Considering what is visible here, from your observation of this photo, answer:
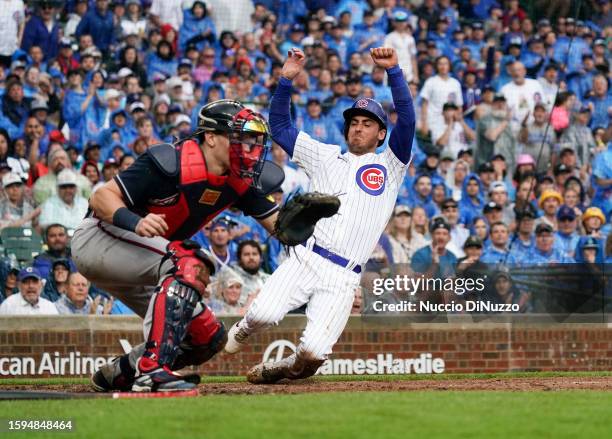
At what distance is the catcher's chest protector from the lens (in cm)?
647

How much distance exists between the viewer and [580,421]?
5.23 m

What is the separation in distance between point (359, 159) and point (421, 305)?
10.3 feet

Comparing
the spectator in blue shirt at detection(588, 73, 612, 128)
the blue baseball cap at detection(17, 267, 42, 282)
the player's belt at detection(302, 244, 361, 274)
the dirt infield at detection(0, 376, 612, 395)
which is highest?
the spectator in blue shirt at detection(588, 73, 612, 128)

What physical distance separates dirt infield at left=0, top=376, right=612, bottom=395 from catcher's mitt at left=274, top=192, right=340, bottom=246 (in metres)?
0.97

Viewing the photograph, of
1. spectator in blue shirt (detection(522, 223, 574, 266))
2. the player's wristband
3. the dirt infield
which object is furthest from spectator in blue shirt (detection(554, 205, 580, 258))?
the player's wristband

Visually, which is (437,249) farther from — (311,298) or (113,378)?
(113,378)

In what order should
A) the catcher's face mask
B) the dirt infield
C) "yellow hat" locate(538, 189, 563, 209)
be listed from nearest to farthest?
the catcher's face mask → the dirt infield → "yellow hat" locate(538, 189, 563, 209)

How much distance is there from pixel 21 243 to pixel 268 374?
442cm

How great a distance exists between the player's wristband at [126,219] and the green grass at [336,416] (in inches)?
38.0

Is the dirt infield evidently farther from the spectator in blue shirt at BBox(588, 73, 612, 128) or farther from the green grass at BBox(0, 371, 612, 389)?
the spectator in blue shirt at BBox(588, 73, 612, 128)

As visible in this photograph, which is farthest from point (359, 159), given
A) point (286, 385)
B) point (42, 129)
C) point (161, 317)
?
point (42, 129)

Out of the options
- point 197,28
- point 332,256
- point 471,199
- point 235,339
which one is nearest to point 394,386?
point 332,256

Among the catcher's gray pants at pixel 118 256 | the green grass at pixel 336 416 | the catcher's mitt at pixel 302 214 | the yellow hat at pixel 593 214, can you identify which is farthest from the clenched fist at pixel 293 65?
the yellow hat at pixel 593 214

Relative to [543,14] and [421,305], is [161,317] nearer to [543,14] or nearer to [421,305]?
[421,305]
